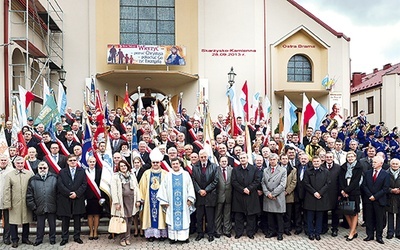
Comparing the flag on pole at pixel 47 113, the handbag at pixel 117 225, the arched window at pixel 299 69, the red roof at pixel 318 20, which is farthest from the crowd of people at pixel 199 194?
the red roof at pixel 318 20

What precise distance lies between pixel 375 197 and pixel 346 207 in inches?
24.0

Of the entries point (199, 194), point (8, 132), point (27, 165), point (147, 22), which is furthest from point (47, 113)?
point (147, 22)

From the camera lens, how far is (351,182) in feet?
30.8

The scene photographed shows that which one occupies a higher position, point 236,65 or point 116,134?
point 236,65

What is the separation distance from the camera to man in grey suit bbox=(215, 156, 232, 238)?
9664 millimetres

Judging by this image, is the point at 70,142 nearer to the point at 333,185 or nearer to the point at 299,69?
the point at 333,185

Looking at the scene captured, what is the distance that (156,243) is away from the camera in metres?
9.30

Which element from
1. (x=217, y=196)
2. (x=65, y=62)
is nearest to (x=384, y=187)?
(x=217, y=196)

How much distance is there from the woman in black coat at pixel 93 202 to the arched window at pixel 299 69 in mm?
14743

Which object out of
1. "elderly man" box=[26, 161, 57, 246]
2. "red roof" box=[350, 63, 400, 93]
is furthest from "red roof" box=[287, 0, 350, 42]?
"elderly man" box=[26, 161, 57, 246]

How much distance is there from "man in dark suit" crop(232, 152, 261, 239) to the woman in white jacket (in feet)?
6.61

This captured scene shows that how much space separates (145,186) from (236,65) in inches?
512

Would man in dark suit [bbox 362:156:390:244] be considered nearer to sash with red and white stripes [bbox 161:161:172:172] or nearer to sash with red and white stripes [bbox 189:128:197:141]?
sash with red and white stripes [bbox 161:161:172:172]

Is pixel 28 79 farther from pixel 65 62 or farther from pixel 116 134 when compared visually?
pixel 116 134
